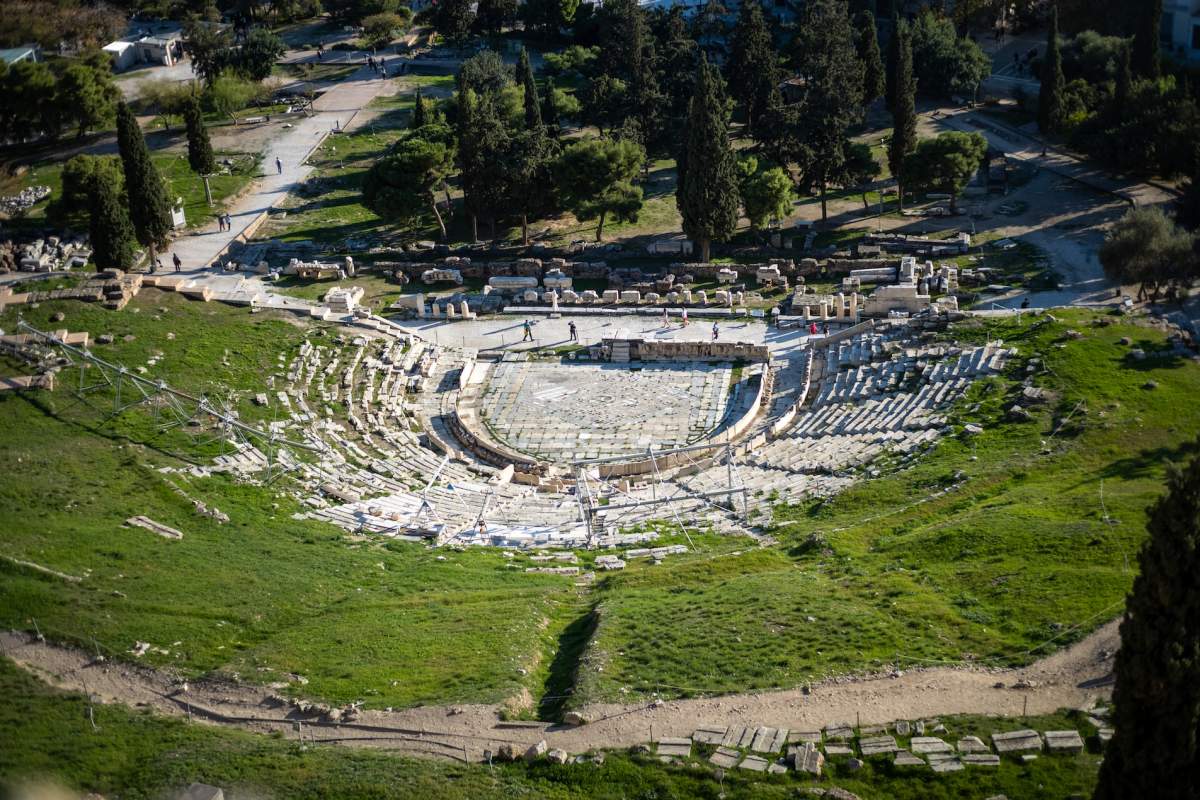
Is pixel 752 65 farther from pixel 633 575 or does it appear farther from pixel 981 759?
pixel 981 759

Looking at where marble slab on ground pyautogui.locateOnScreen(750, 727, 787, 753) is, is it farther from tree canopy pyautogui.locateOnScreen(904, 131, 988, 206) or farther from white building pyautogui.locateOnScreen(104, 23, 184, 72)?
white building pyautogui.locateOnScreen(104, 23, 184, 72)

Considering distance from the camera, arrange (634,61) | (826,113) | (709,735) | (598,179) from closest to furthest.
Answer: (709,735), (598,179), (826,113), (634,61)

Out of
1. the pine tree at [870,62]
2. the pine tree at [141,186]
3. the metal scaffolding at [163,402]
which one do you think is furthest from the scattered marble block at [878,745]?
the pine tree at [870,62]

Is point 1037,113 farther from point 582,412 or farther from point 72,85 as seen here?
point 72,85

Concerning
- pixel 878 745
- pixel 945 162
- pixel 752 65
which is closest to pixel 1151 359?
pixel 945 162

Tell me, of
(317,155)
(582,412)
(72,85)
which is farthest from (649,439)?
A: (72,85)

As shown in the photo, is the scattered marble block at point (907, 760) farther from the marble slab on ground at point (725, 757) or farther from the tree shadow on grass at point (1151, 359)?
the tree shadow on grass at point (1151, 359)

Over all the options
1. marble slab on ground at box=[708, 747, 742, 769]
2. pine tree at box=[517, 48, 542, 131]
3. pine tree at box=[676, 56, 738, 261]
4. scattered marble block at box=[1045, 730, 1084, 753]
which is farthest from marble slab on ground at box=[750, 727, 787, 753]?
pine tree at box=[517, 48, 542, 131]
